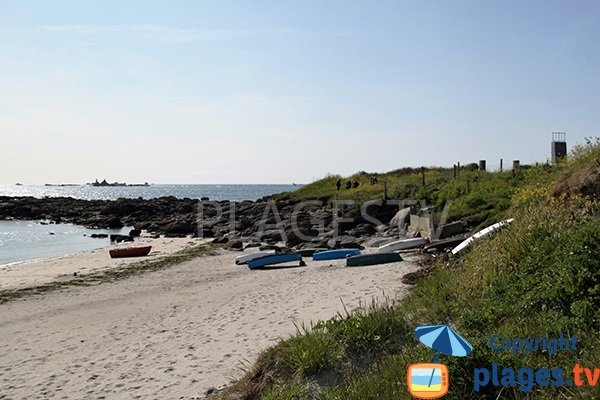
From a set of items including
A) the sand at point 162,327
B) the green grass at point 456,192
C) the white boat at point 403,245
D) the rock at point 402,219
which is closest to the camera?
the sand at point 162,327

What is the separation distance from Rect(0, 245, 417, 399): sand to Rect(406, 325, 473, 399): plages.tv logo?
3854mm

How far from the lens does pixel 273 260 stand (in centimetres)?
2112

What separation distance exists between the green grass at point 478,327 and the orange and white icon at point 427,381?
0.44m

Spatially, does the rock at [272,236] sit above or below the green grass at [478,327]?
below

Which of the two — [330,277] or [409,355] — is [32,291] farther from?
[409,355]

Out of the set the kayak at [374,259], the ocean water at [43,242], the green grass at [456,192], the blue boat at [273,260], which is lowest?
the ocean water at [43,242]

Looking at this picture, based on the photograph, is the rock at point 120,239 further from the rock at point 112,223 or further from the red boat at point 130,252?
the rock at point 112,223

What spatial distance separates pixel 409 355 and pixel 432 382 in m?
1.28

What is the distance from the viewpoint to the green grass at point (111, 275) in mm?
18688

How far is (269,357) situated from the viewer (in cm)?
732

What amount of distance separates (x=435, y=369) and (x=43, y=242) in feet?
133

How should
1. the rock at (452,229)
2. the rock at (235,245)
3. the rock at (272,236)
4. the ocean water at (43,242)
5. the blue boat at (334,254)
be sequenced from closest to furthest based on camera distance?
1. the rock at (452,229)
2. the blue boat at (334,254)
3. the rock at (235,245)
4. the rock at (272,236)
5. the ocean water at (43,242)

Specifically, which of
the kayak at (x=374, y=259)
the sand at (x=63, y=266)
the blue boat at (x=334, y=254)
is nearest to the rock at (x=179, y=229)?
the sand at (x=63, y=266)

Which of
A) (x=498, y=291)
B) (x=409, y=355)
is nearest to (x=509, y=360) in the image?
(x=409, y=355)
